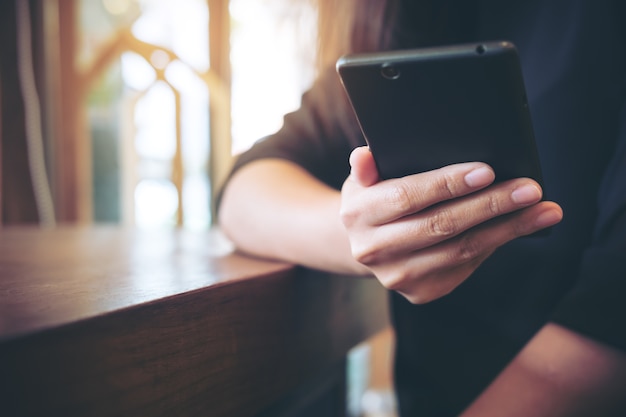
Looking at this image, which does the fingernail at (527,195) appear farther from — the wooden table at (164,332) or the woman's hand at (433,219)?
the wooden table at (164,332)

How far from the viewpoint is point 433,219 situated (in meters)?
0.29

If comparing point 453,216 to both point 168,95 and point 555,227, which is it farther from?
point 168,95

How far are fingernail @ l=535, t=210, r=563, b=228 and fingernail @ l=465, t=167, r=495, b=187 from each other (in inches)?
1.9

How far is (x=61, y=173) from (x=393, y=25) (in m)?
1.76

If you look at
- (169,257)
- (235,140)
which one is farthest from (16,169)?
(169,257)

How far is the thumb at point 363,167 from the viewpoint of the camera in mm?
302

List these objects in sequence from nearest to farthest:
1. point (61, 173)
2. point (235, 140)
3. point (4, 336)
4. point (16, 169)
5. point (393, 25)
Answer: point (4, 336), point (393, 25), point (16, 169), point (61, 173), point (235, 140)

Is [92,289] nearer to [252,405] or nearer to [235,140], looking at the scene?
[252,405]

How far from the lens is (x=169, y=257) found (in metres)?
0.49

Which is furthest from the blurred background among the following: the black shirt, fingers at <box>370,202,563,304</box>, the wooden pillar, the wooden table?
fingers at <box>370,202,563,304</box>

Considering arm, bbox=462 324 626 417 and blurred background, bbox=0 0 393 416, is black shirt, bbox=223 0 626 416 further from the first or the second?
blurred background, bbox=0 0 393 416

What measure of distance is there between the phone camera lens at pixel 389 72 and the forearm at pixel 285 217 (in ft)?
0.51

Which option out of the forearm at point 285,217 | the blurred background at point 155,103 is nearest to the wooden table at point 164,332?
the forearm at point 285,217

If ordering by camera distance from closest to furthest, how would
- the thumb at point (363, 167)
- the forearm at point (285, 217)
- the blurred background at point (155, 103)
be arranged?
the thumb at point (363, 167)
the forearm at point (285, 217)
the blurred background at point (155, 103)
